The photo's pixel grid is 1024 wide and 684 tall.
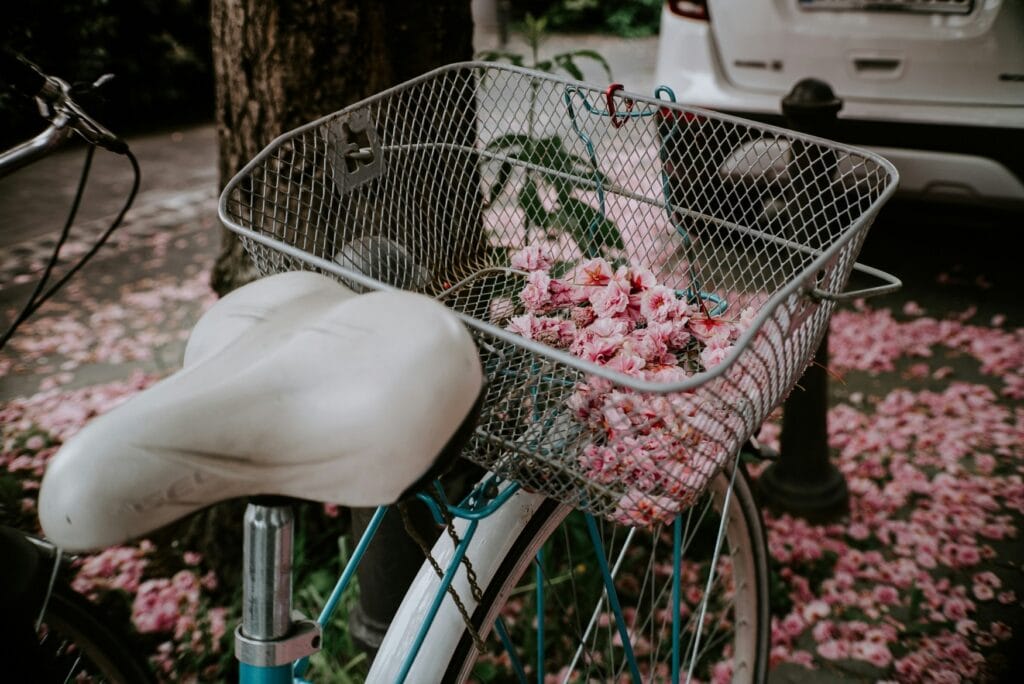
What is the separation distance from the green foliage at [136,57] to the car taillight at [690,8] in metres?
4.28

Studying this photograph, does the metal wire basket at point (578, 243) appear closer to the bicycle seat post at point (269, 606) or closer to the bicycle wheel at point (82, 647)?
the bicycle seat post at point (269, 606)

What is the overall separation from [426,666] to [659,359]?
56 centimetres

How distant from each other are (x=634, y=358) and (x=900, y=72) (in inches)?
112

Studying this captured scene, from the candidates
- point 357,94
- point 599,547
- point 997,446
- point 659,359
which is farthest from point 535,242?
point 997,446

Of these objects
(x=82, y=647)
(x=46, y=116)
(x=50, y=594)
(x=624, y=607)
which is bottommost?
(x=624, y=607)

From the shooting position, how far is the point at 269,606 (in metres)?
0.97

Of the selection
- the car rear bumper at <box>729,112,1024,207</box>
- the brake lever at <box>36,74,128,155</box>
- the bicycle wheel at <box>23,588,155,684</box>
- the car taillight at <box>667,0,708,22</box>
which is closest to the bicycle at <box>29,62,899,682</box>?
the brake lever at <box>36,74,128,155</box>

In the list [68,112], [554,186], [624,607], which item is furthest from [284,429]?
[624,607]

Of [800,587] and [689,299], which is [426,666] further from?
[800,587]

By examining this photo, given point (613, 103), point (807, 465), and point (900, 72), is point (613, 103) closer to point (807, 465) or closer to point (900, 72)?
point (807, 465)

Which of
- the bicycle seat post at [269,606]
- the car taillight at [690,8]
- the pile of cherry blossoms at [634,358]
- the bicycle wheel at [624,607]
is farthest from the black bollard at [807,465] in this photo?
the bicycle seat post at [269,606]

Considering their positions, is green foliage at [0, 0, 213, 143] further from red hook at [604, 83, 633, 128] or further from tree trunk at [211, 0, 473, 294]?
red hook at [604, 83, 633, 128]

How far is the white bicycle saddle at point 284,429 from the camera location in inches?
29.7

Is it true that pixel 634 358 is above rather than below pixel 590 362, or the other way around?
below
